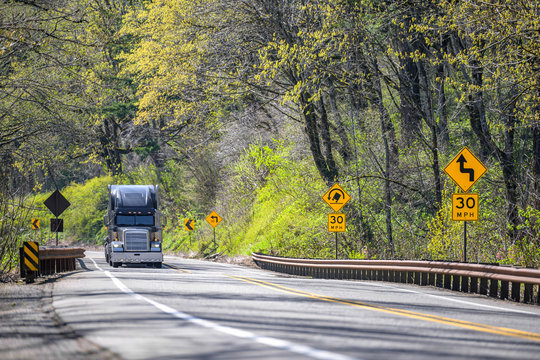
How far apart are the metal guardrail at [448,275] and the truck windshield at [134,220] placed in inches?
332

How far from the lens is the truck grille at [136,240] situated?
3136cm

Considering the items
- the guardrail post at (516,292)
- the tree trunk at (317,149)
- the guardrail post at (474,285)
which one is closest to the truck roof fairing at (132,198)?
the tree trunk at (317,149)

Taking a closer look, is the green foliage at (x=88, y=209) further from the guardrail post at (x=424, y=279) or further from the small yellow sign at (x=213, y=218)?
the guardrail post at (x=424, y=279)

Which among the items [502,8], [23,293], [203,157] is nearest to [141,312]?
[23,293]

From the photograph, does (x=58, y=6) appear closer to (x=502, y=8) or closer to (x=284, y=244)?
(x=502, y=8)

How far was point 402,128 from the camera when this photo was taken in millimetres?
31422

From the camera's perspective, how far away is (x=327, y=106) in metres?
37.9

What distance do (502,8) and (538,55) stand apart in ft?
5.85

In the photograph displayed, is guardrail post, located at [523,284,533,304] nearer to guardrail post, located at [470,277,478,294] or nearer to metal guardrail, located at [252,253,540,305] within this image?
metal guardrail, located at [252,253,540,305]

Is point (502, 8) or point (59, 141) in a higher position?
point (502, 8)

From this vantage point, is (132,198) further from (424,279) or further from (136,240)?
(424,279)

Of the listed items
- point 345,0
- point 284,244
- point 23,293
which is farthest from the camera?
point 284,244

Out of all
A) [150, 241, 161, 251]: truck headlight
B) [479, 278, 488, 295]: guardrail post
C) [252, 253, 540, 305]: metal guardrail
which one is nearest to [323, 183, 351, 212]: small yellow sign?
[252, 253, 540, 305]: metal guardrail

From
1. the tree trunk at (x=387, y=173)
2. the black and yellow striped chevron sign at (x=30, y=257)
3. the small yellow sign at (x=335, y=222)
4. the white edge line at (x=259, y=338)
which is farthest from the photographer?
the tree trunk at (x=387, y=173)
